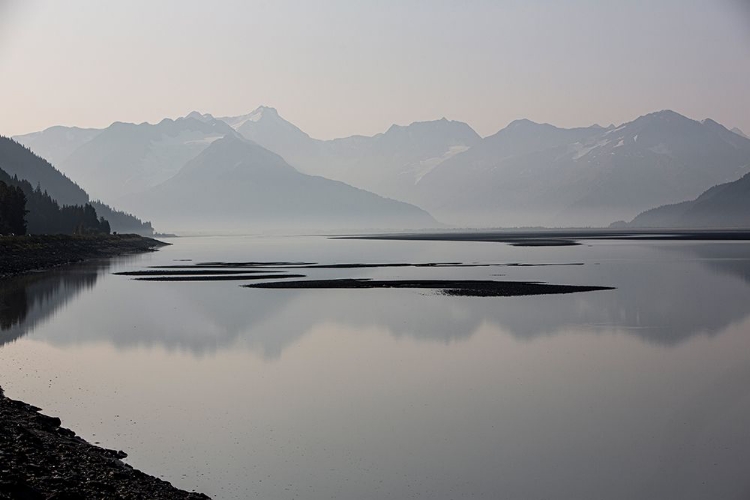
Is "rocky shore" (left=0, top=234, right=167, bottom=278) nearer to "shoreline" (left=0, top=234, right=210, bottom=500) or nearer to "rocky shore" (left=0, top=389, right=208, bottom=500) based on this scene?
"shoreline" (left=0, top=234, right=210, bottom=500)

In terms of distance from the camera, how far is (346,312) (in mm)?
56094

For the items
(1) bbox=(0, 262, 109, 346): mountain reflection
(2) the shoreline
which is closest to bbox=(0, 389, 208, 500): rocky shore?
(2) the shoreline

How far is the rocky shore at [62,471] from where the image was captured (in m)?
16.9

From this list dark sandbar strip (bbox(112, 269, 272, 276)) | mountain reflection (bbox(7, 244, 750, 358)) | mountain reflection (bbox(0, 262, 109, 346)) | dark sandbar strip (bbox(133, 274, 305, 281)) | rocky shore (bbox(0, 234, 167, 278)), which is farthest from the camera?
rocky shore (bbox(0, 234, 167, 278))

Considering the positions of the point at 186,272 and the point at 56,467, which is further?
the point at 186,272

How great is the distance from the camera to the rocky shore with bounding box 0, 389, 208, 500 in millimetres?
16859

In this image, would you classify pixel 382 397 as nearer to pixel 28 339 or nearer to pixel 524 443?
pixel 524 443

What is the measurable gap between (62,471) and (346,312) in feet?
125

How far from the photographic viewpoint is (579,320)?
50.2m

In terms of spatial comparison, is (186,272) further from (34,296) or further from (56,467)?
(56,467)

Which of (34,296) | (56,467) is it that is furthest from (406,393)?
(34,296)

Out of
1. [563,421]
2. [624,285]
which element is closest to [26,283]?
[624,285]

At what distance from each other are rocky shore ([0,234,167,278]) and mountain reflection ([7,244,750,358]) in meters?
23.3

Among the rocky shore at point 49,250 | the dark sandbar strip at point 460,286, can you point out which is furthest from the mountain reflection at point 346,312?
the rocky shore at point 49,250
